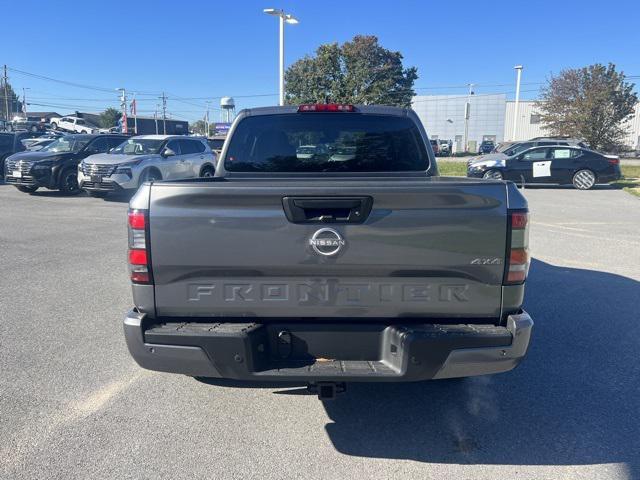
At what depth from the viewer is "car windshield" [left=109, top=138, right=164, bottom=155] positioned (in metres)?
15.1

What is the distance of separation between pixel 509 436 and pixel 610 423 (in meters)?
0.71

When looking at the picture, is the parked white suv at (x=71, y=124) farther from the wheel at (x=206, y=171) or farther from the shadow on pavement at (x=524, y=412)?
the shadow on pavement at (x=524, y=412)

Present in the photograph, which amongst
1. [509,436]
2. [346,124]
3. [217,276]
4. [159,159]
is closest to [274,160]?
[346,124]

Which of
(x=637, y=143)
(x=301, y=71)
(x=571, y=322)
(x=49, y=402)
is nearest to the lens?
(x=49, y=402)

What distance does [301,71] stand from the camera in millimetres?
41344

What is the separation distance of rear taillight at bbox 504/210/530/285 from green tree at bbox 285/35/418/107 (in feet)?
107

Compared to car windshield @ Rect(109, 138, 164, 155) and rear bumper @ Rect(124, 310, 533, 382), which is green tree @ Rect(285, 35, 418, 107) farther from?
rear bumper @ Rect(124, 310, 533, 382)

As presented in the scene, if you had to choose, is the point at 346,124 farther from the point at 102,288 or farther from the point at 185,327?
the point at 102,288

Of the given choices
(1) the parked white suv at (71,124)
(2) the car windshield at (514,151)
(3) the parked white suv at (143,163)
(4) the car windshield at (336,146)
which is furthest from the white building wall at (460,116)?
(4) the car windshield at (336,146)

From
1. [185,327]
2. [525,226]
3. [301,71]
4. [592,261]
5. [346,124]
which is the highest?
[301,71]

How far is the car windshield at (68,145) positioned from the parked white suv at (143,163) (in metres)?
1.62

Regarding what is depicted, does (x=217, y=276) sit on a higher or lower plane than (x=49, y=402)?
higher

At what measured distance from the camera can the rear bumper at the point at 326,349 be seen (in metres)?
2.81

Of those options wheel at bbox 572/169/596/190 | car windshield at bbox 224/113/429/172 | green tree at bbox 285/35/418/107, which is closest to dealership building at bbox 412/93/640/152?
green tree at bbox 285/35/418/107
